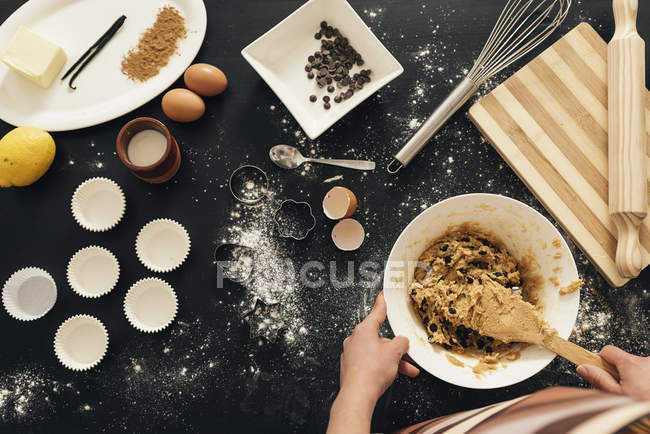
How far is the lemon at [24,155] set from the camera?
4.05ft

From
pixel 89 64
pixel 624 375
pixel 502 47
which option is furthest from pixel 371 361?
pixel 89 64

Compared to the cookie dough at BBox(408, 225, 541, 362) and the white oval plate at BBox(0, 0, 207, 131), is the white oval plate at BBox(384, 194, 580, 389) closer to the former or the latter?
the cookie dough at BBox(408, 225, 541, 362)

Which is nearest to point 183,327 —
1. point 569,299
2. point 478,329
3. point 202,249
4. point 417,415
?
point 202,249

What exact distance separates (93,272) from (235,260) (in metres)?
0.45

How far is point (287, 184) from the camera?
133cm

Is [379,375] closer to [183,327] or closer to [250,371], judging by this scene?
[250,371]

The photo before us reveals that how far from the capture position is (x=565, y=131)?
1252 millimetres

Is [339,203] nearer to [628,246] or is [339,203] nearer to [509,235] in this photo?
[509,235]

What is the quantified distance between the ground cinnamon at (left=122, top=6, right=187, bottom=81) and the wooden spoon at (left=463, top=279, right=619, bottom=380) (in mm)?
1197

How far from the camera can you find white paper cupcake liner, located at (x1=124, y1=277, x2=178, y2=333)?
1.26m

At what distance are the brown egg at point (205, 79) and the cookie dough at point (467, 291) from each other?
82 cm

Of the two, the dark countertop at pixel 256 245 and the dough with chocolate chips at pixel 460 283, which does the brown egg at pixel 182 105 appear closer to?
the dark countertop at pixel 256 245

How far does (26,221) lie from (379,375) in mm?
1223

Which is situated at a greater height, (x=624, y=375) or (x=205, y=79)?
(x=205, y=79)
